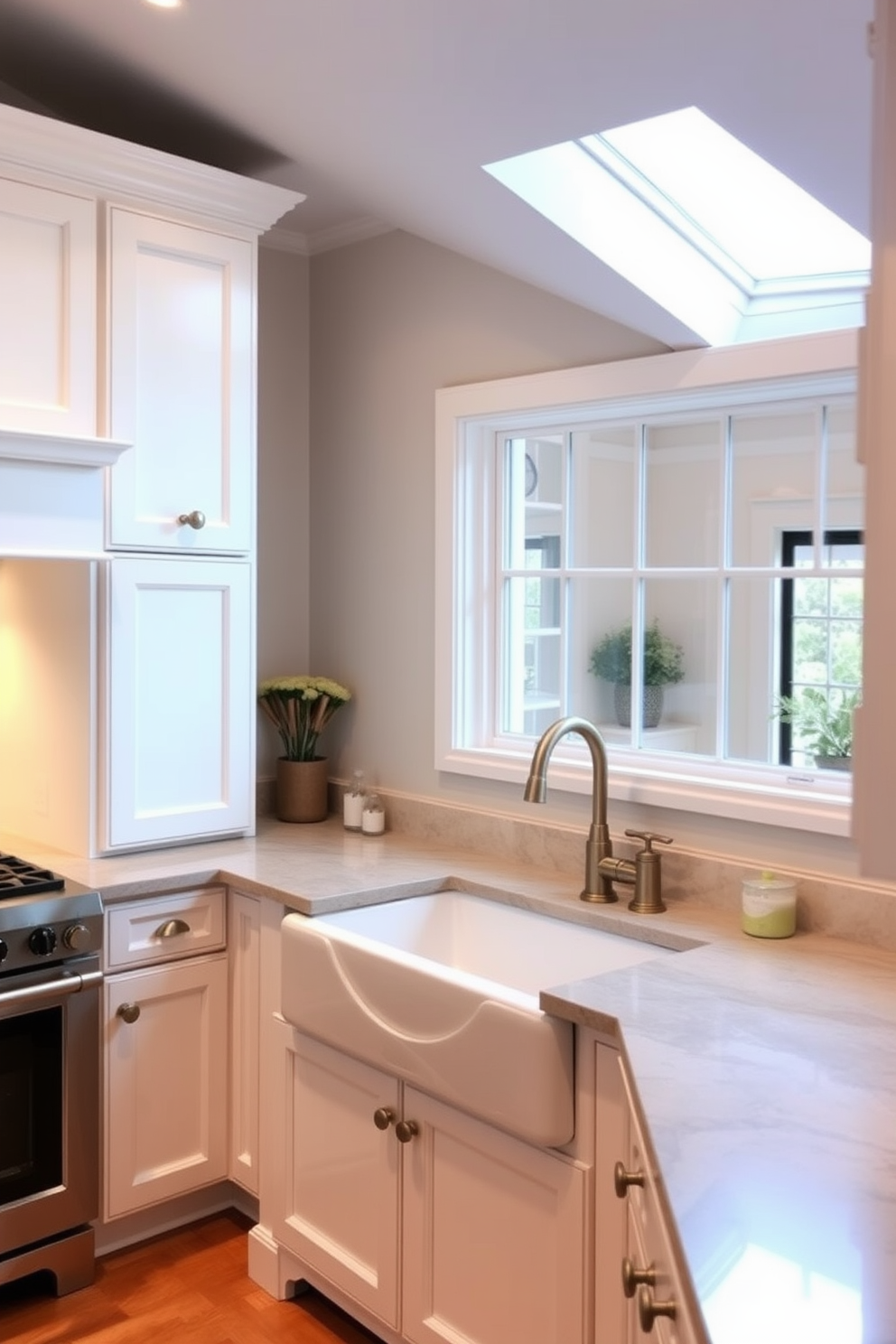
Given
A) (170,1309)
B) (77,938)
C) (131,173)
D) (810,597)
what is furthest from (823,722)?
(131,173)

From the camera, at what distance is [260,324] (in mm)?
3395

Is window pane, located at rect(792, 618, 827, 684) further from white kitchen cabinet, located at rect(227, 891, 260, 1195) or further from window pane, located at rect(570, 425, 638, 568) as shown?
white kitchen cabinet, located at rect(227, 891, 260, 1195)

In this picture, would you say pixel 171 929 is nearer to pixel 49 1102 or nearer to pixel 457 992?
pixel 49 1102

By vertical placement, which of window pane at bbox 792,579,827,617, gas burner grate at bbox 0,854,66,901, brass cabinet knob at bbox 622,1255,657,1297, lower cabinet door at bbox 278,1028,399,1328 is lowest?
lower cabinet door at bbox 278,1028,399,1328

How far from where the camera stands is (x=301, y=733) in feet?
10.8

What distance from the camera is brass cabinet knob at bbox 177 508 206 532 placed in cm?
281

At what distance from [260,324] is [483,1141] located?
7.54 ft

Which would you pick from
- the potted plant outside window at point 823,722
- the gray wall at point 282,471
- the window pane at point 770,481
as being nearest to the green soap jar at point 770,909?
the potted plant outside window at point 823,722

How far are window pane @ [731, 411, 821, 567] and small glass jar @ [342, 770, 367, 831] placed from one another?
119 cm

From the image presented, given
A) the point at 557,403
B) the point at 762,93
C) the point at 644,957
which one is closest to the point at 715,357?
the point at 557,403

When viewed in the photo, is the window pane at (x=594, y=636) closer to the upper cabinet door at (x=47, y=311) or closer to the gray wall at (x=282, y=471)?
the gray wall at (x=282, y=471)

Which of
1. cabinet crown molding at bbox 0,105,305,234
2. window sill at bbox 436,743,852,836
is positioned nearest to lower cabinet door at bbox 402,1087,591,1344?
window sill at bbox 436,743,852,836

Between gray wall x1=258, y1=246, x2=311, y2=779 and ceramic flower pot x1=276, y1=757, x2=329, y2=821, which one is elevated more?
gray wall x1=258, y1=246, x2=311, y2=779

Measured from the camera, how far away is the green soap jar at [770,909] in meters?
2.21
